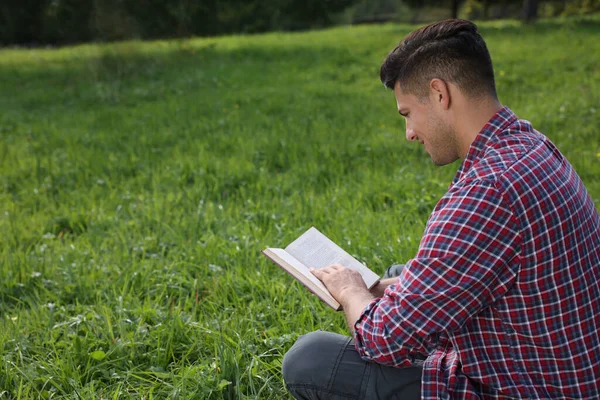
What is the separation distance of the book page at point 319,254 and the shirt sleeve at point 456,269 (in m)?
0.68

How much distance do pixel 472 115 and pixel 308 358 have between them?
97cm

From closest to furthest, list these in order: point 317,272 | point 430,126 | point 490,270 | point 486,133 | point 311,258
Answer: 1. point 490,270
2. point 486,133
3. point 430,126
4. point 317,272
5. point 311,258

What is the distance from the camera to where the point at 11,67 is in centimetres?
1499

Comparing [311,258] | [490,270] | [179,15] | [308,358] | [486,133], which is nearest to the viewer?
[490,270]

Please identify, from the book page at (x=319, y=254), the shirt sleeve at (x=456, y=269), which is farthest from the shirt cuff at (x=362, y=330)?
the book page at (x=319, y=254)

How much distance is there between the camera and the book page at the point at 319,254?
2463 millimetres

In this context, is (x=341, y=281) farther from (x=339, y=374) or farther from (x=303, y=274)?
(x=339, y=374)

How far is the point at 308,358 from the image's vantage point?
2102 millimetres

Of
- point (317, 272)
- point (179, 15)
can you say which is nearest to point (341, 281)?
point (317, 272)

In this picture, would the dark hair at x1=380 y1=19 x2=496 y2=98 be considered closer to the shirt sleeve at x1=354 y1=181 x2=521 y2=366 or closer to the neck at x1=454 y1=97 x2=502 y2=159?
the neck at x1=454 y1=97 x2=502 y2=159

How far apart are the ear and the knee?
879mm

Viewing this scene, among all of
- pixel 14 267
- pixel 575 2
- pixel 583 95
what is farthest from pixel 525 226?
pixel 575 2

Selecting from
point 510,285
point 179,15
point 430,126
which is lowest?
point 510,285

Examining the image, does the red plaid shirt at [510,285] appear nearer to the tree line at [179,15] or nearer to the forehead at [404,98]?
the forehead at [404,98]
